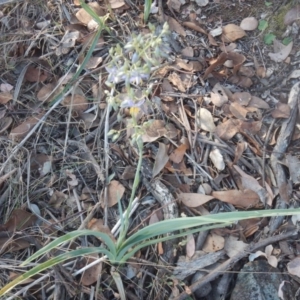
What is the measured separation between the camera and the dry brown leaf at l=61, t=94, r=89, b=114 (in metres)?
1.81

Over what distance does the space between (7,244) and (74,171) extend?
0.33 m

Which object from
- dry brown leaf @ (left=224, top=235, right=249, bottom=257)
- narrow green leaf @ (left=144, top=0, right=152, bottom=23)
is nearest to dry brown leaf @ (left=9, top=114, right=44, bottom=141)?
narrow green leaf @ (left=144, top=0, right=152, bottom=23)

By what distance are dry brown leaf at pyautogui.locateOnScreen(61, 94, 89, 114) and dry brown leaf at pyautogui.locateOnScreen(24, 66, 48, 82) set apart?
0.14 metres

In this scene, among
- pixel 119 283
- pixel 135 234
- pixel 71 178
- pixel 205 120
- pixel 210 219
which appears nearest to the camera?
pixel 210 219

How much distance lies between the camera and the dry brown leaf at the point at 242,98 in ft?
6.06

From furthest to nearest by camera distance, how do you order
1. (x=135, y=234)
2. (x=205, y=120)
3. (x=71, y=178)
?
(x=205, y=120) < (x=71, y=178) < (x=135, y=234)

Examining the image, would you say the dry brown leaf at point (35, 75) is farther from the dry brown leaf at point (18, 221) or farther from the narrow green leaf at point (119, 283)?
the narrow green leaf at point (119, 283)

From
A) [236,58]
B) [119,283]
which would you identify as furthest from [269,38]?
[119,283]

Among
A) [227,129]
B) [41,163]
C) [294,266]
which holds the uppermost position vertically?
[41,163]

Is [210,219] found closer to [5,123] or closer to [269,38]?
[5,123]

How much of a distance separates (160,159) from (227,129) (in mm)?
273

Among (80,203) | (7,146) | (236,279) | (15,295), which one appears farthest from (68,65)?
(236,279)

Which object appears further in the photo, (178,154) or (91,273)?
(178,154)

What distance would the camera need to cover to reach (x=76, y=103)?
1.82 m
